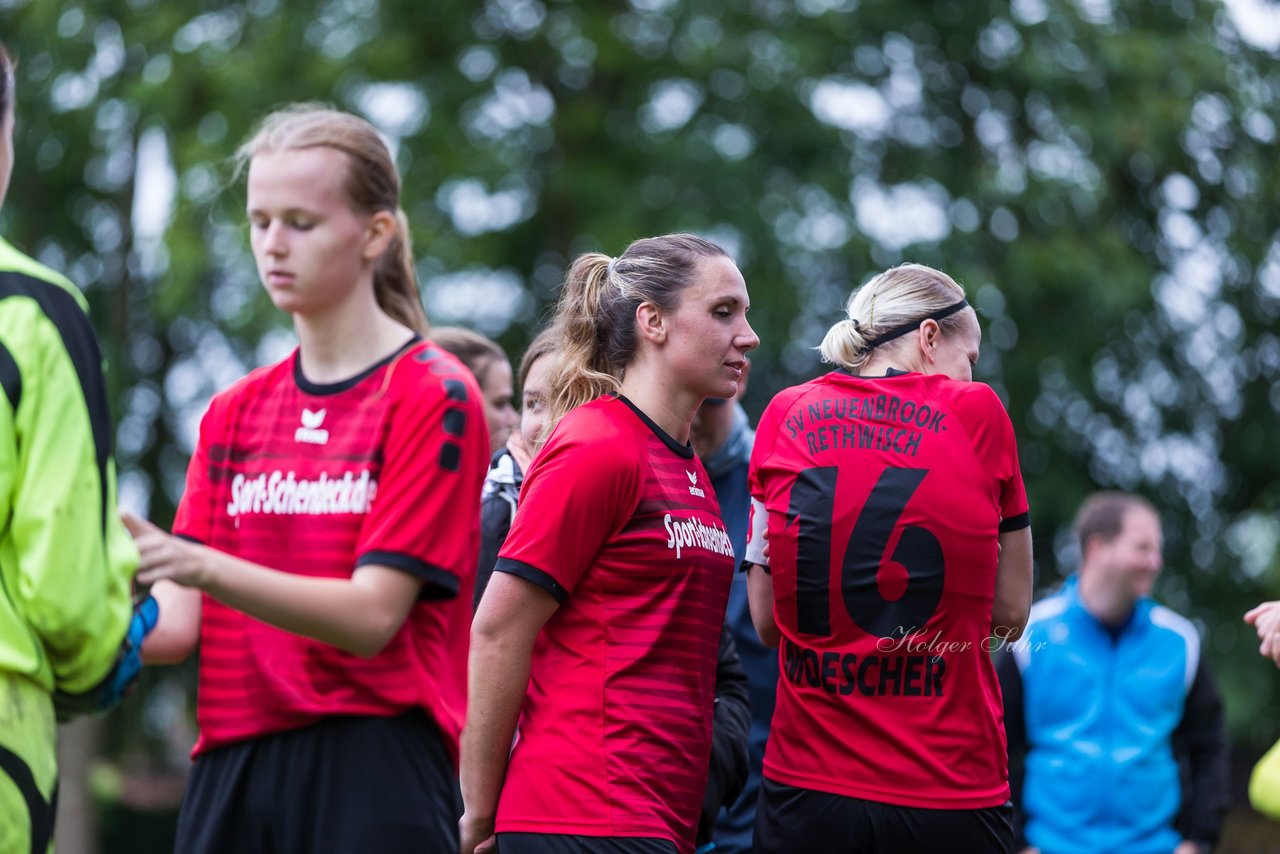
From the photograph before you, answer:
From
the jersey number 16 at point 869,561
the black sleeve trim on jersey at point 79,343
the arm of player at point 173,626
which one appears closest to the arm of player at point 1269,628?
the jersey number 16 at point 869,561

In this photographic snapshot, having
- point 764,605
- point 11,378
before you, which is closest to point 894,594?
point 764,605

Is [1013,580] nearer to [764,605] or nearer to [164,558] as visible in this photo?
[764,605]

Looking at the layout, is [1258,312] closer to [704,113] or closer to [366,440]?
[704,113]

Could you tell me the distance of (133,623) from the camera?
8.07ft

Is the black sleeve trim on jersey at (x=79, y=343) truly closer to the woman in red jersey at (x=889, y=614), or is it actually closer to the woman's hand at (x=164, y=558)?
the woman's hand at (x=164, y=558)

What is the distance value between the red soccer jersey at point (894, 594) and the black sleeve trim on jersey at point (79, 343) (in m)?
1.71

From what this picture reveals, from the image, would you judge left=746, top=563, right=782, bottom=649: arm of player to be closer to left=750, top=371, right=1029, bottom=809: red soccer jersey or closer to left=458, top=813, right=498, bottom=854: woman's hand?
left=750, top=371, right=1029, bottom=809: red soccer jersey

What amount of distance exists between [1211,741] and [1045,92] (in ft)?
25.2

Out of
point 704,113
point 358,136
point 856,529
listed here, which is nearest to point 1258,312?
point 704,113

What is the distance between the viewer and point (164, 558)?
2355mm

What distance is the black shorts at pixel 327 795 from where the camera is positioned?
279cm

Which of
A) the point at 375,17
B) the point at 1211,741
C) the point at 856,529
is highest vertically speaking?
the point at 375,17

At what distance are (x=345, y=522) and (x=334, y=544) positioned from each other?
0.05 metres

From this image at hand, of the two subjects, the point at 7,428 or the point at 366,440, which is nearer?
the point at 7,428
